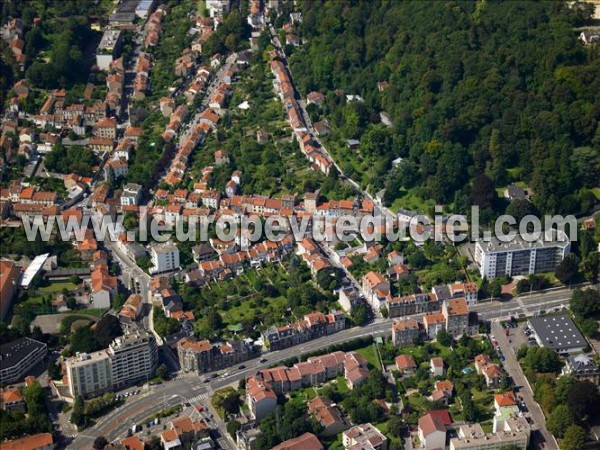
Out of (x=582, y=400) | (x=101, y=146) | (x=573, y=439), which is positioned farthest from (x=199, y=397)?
(x=101, y=146)

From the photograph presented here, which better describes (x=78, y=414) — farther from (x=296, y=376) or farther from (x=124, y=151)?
(x=124, y=151)

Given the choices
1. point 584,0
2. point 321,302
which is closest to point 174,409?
point 321,302

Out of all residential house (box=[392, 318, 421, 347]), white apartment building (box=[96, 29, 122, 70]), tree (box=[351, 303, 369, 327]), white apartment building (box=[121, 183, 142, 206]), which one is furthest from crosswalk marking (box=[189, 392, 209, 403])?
white apartment building (box=[96, 29, 122, 70])

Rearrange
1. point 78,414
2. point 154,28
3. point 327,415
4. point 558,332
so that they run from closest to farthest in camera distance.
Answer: point 327,415 → point 78,414 → point 558,332 → point 154,28

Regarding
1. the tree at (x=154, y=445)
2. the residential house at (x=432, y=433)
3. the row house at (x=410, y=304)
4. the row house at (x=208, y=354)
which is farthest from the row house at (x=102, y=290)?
Answer: the residential house at (x=432, y=433)

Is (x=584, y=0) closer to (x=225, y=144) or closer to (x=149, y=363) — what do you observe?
(x=225, y=144)

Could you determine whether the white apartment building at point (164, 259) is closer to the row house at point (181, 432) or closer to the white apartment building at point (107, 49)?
the row house at point (181, 432)

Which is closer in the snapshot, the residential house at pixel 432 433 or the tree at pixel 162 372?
the residential house at pixel 432 433
